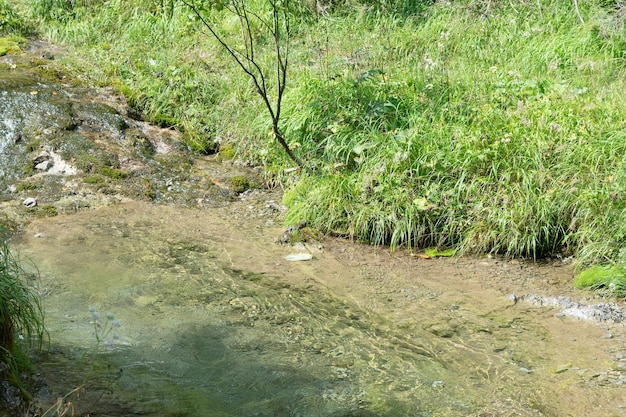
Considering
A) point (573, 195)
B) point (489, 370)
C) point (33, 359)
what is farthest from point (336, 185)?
point (33, 359)

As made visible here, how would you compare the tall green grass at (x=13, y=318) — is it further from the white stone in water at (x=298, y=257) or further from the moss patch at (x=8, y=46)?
the moss patch at (x=8, y=46)

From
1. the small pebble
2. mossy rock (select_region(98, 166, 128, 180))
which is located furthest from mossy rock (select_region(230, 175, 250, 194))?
the small pebble

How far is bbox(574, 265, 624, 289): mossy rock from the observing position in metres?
5.01

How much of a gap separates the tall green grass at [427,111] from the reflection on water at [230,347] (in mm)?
1228

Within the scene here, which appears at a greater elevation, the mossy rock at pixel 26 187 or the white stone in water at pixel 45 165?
the white stone in water at pixel 45 165

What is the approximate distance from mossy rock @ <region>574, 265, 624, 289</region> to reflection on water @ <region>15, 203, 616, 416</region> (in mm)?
1071

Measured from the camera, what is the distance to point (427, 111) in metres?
6.43

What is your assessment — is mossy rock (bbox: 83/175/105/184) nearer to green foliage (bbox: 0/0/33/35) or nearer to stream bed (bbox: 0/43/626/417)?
stream bed (bbox: 0/43/626/417)

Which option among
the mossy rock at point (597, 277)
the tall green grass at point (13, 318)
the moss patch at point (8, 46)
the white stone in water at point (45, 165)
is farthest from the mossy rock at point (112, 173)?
the mossy rock at point (597, 277)

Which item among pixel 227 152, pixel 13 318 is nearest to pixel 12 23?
pixel 227 152

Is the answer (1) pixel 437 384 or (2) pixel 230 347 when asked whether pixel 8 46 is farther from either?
(1) pixel 437 384

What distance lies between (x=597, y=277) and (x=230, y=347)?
279 cm

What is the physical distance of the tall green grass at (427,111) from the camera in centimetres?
564

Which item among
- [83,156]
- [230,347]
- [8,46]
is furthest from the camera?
[8,46]
